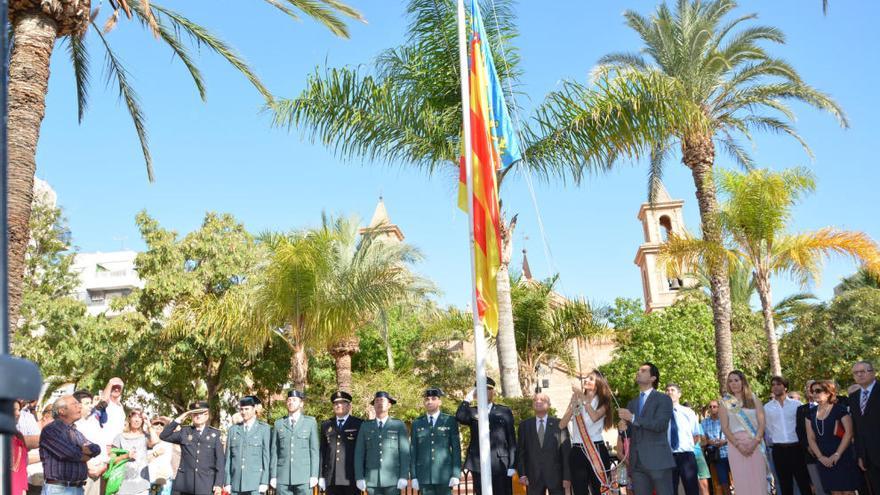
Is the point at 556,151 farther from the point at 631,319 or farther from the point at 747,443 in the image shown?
the point at 631,319

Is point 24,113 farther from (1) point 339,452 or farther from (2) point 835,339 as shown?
(2) point 835,339

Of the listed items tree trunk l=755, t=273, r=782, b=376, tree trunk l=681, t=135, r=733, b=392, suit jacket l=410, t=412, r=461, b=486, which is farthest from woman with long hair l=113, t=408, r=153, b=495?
tree trunk l=755, t=273, r=782, b=376

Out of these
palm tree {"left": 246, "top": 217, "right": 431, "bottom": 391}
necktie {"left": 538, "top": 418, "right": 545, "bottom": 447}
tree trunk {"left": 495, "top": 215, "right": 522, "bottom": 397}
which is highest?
palm tree {"left": 246, "top": 217, "right": 431, "bottom": 391}

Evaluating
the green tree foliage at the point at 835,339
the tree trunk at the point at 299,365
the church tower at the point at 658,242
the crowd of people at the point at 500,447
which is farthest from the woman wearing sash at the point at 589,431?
the church tower at the point at 658,242

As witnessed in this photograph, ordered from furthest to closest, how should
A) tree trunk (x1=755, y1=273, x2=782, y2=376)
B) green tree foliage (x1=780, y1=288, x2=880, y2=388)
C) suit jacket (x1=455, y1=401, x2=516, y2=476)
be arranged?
green tree foliage (x1=780, y1=288, x2=880, y2=388), tree trunk (x1=755, y1=273, x2=782, y2=376), suit jacket (x1=455, y1=401, x2=516, y2=476)

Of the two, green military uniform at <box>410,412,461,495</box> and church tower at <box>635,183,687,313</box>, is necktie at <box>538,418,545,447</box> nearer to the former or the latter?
green military uniform at <box>410,412,461,495</box>

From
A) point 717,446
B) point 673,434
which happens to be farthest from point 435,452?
point 717,446

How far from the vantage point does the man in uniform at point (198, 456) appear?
31.8ft

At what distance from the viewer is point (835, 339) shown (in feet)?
105

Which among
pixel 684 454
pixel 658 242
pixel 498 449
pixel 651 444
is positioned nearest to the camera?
pixel 651 444

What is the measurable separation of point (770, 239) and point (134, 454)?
1508 cm

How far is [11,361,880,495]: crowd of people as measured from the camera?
8.71 metres

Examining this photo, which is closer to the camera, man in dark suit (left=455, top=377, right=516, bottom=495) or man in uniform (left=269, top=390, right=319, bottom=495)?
man in dark suit (left=455, top=377, right=516, bottom=495)

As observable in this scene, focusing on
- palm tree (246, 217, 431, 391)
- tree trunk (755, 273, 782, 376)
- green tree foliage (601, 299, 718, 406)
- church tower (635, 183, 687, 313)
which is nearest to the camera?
palm tree (246, 217, 431, 391)
